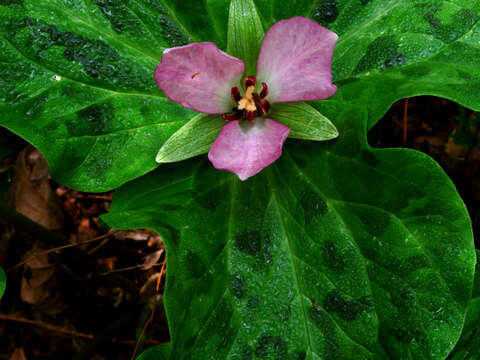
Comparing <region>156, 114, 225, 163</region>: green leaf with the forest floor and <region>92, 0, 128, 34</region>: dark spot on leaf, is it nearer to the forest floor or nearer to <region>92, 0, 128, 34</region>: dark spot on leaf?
<region>92, 0, 128, 34</region>: dark spot on leaf

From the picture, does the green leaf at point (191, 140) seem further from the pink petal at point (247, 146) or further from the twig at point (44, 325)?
the twig at point (44, 325)

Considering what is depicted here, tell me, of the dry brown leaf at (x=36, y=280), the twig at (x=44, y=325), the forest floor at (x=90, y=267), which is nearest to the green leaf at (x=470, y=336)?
the forest floor at (x=90, y=267)

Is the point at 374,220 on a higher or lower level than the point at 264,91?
lower

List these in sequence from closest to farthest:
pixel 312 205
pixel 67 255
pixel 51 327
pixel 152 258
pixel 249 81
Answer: pixel 249 81
pixel 312 205
pixel 67 255
pixel 51 327
pixel 152 258

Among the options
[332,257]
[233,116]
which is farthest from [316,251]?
[233,116]

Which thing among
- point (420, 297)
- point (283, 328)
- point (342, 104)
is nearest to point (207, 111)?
point (342, 104)

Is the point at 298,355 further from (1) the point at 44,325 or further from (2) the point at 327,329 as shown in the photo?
(1) the point at 44,325

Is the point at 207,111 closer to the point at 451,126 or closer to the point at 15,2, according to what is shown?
the point at 15,2
